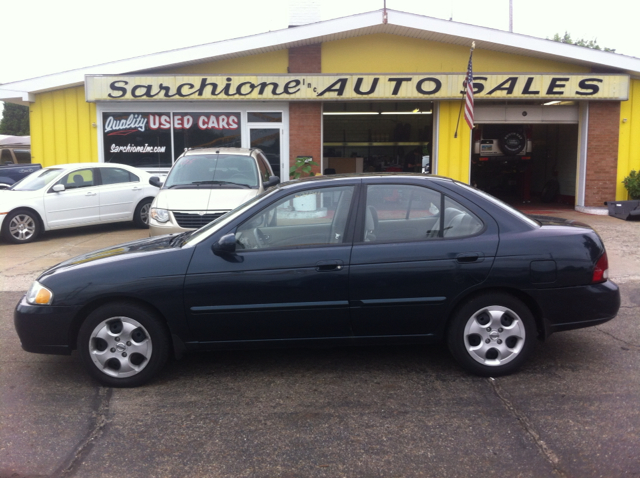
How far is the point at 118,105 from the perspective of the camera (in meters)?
15.4

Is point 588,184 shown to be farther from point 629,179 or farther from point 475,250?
point 475,250

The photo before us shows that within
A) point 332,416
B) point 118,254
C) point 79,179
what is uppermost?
point 79,179

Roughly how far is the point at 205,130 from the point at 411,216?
11.8 metres

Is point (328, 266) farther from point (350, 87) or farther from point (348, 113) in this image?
point (348, 113)

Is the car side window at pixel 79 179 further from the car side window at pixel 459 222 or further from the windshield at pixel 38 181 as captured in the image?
the car side window at pixel 459 222

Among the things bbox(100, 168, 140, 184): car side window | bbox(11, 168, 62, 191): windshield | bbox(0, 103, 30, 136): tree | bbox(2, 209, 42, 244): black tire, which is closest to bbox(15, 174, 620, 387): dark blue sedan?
bbox(2, 209, 42, 244): black tire

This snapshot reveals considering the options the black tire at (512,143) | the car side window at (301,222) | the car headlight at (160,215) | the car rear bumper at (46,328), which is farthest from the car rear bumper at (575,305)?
the black tire at (512,143)

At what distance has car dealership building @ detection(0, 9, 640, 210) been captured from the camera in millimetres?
14797

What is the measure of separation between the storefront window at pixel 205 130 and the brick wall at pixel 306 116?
4.74 feet

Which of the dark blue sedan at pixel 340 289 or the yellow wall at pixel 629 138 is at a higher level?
the yellow wall at pixel 629 138

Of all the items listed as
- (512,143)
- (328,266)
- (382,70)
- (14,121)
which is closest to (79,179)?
(382,70)

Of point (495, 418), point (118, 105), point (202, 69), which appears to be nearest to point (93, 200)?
point (118, 105)

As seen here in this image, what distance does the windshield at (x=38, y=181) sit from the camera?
1210 centimetres

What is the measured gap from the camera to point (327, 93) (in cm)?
1490
